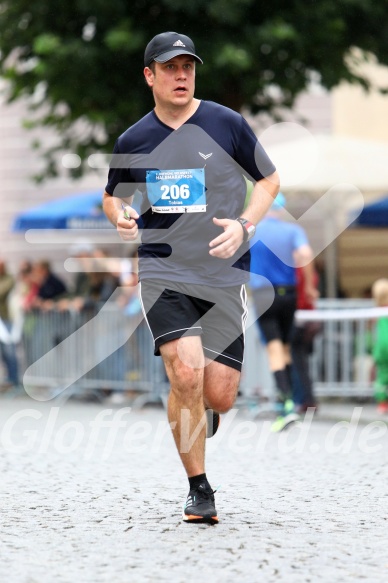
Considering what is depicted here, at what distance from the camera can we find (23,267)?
19.5 metres

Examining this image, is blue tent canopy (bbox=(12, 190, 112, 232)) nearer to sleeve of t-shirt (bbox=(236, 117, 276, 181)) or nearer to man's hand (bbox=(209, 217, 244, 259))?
sleeve of t-shirt (bbox=(236, 117, 276, 181))

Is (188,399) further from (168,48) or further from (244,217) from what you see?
(168,48)

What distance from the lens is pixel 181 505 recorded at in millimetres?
6477

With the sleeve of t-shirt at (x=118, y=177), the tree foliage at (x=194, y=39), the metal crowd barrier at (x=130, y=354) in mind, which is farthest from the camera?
the tree foliage at (x=194, y=39)

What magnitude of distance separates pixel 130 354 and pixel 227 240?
29.6ft

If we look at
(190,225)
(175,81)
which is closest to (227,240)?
(190,225)

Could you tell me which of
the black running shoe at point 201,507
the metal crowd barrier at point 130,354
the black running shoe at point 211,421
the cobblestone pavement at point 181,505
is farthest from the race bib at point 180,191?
the metal crowd barrier at point 130,354

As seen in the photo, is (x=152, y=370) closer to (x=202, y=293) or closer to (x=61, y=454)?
(x=61, y=454)

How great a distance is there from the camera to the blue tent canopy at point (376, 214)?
19125 mm

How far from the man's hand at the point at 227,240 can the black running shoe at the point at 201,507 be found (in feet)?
3.29

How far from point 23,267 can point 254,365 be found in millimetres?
6683

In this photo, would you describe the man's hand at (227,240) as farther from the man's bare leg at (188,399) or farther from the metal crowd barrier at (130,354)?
the metal crowd barrier at (130,354)

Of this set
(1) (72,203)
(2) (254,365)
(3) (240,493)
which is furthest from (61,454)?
(1) (72,203)

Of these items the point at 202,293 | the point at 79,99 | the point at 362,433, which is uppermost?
the point at 79,99
